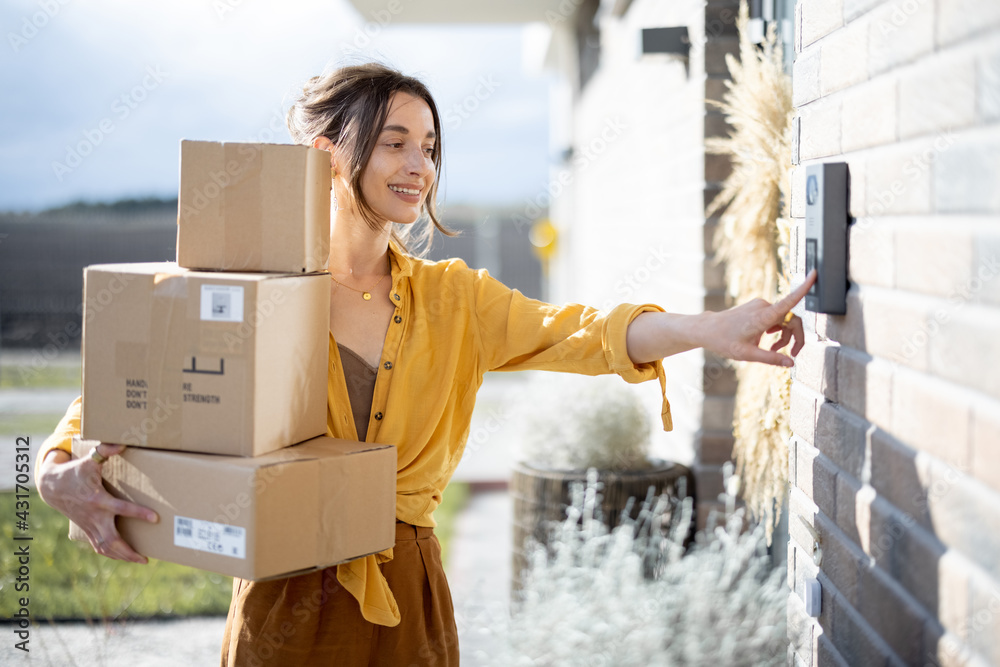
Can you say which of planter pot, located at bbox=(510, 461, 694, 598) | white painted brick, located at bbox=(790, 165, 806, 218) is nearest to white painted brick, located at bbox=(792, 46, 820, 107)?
white painted brick, located at bbox=(790, 165, 806, 218)

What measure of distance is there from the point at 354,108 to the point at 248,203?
47 centimetres

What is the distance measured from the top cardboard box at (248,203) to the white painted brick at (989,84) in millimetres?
1074

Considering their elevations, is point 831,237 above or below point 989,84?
below

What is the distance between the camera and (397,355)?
72.6 inches

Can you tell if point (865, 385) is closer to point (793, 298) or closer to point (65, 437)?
point (793, 298)

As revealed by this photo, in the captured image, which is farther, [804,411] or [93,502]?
[804,411]

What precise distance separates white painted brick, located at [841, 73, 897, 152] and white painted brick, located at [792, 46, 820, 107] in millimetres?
162

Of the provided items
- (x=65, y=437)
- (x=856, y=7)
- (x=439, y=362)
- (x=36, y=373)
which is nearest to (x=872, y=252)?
(x=856, y=7)

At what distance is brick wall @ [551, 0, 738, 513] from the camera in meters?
3.05

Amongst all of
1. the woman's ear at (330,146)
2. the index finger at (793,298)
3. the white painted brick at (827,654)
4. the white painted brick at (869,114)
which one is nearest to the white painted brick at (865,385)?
the index finger at (793,298)

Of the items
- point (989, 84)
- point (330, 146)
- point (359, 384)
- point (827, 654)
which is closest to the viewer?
point (989, 84)

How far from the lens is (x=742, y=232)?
2516mm

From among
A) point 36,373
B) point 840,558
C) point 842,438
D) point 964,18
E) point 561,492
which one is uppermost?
point 964,18

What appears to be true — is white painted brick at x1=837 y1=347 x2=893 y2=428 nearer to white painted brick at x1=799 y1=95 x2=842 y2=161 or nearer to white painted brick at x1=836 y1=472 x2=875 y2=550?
white painted brick at x1=836 y1=472 x2=875 y2=550
